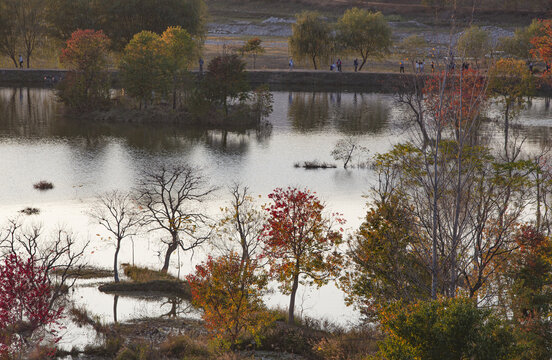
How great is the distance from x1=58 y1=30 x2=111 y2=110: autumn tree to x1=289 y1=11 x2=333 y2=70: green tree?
42.7m

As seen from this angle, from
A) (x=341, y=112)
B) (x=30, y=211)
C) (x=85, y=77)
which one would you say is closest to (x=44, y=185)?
(x=30, y=211)

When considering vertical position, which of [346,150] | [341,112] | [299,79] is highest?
[299,79]

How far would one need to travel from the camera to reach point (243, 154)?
67250mm

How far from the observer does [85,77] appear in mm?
86500

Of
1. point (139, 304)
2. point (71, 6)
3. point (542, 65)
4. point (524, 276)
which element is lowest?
point (139, 304)

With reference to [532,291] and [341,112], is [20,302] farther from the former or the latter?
[341,112]

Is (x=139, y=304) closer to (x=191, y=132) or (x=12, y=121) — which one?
(x=191, y=132)

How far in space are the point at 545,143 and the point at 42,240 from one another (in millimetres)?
48342

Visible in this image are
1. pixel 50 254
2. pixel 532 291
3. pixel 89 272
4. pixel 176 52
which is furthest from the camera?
pixel 176 52

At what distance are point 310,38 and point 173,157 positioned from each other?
62484 mm

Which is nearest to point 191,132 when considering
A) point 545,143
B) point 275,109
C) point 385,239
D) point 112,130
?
point 112,130

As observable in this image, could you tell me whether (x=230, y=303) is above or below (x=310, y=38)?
below

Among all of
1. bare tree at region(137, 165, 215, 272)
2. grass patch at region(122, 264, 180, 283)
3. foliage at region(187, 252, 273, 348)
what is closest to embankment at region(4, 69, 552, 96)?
bare tree at region(137, 165, 215, 272)

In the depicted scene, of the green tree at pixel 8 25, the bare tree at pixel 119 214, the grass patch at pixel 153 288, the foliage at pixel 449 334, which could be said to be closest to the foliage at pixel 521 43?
the green tree at pixel 8 25
